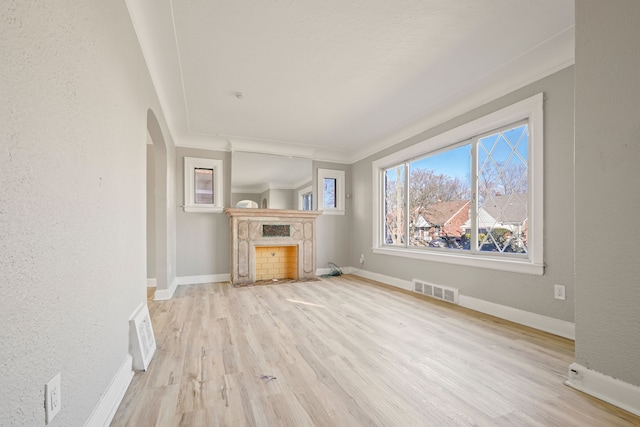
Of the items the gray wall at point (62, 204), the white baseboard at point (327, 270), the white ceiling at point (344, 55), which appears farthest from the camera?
the white baseboard at point (327, 270)

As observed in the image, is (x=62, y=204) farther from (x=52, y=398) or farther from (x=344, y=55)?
(x=344, y=55)

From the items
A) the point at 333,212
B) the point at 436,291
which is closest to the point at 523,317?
the point at 436,291

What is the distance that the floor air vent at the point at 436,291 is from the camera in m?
3.42

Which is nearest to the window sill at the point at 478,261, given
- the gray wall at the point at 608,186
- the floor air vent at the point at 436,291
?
the floor air vent at the point at 436,291

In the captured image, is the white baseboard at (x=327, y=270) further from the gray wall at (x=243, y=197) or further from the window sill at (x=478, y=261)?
the gray wall at (x=243, y=197)

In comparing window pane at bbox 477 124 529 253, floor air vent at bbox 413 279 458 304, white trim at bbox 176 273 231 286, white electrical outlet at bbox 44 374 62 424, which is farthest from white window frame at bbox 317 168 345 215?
white electrical outlet at bbox 44 374 62 424

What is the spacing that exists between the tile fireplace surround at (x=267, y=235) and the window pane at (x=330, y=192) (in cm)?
55

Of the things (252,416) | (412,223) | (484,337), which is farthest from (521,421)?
(412,223)

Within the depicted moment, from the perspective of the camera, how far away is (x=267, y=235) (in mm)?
5031

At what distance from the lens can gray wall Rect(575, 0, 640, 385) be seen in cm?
149

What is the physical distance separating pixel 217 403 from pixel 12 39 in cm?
175

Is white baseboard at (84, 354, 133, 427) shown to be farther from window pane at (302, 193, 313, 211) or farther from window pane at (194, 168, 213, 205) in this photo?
window pane at (302, 193, 313, 211)

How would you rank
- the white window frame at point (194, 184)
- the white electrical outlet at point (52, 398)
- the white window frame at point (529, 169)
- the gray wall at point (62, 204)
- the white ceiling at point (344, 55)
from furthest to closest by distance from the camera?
the white window frame at point (194, 184)
the white window frame at point (529, 169)
the white ceiling at point (344, 55)
the white electrical outlet at point (52, 398)
the gray wall at point (62, 204)

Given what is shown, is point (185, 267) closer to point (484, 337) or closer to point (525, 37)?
point (484, 337)
